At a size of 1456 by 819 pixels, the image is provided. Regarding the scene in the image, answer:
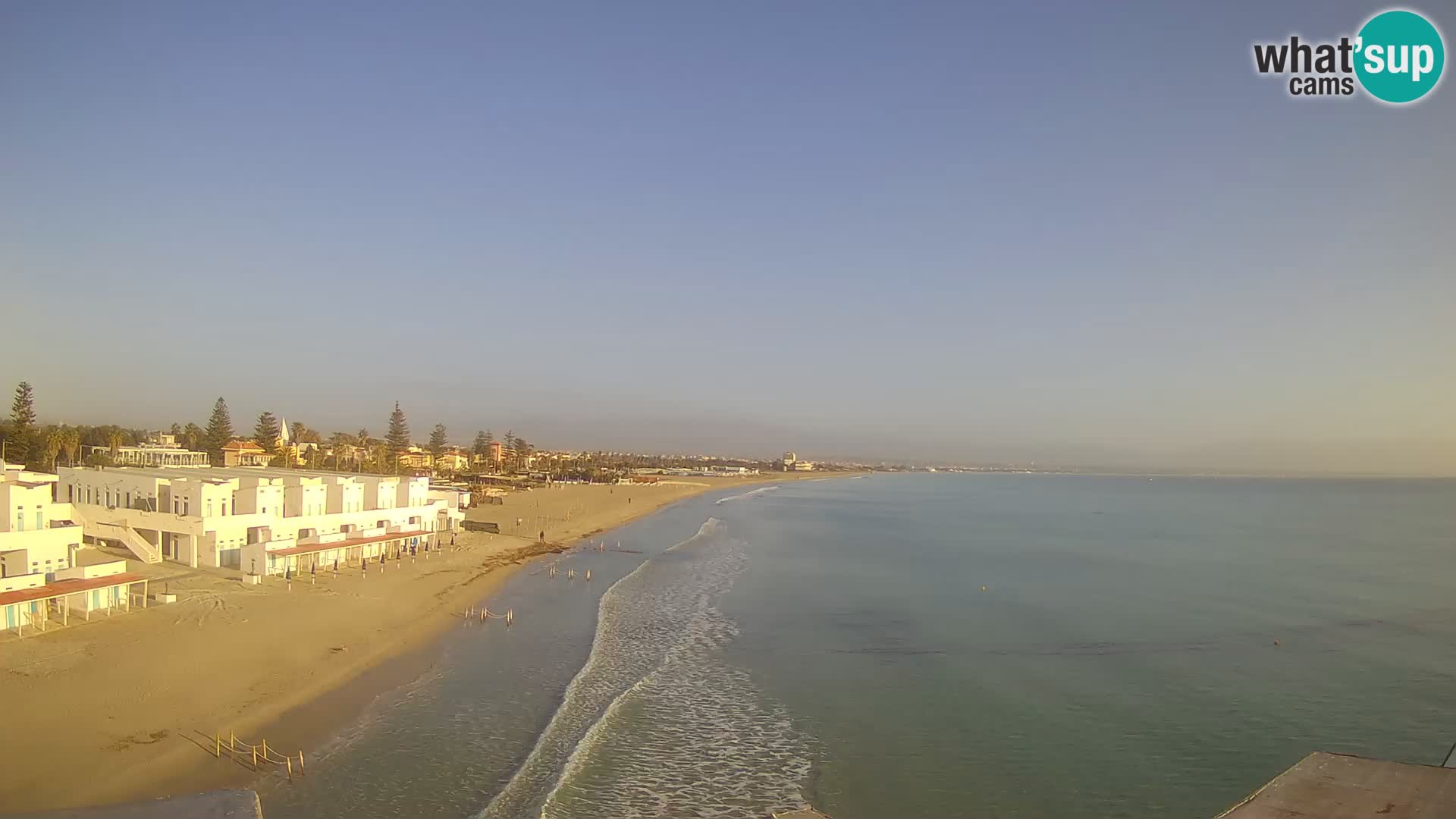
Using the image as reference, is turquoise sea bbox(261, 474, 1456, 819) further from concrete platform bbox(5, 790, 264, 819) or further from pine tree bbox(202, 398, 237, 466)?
pine tree bbox(202, 398, 237, 466)

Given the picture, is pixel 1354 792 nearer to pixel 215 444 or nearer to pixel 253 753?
pixel 253 753

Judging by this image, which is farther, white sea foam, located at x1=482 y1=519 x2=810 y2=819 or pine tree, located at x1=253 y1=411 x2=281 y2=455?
pine tree, located at x1=253 y1=411 x2=281 y2=455

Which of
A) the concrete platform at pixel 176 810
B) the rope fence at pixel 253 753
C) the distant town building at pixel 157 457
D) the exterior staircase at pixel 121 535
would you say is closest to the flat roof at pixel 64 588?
the exterior staircase at pixel 121 535

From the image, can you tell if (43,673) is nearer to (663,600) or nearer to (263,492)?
(263,492)

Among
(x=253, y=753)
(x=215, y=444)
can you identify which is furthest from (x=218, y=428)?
(x=253, y=753)

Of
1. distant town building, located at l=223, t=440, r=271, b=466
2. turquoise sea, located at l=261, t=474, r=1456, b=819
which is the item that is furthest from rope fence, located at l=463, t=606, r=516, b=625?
distant town building, located at l=223, t=440, r=271, b=466

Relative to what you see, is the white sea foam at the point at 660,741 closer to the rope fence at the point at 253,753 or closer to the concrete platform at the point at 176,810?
the concrete platform at the point at 176,810
